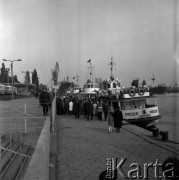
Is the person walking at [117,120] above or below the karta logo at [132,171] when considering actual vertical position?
above

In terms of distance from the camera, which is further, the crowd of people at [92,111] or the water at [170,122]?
the water at [170,122]

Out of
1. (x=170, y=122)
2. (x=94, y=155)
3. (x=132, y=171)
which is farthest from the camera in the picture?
(x=170, y=122)

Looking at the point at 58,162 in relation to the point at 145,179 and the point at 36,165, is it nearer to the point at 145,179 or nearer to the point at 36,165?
the point at 145,179

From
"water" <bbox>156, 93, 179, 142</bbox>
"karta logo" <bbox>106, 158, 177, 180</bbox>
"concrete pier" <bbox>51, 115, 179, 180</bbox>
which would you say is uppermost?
"karta logo" <bbox>106, 158, 177, 180</bbox>

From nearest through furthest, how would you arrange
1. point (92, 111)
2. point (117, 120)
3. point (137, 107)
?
point (117, 120) < point (92, 111) < point (137, 107)

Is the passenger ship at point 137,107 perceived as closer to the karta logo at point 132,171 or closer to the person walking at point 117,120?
the person walking at point 117,120

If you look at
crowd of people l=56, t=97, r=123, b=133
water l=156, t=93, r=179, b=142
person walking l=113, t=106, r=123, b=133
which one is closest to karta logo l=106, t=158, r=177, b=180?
crowd of people l=56, t=97, r=123, b=133

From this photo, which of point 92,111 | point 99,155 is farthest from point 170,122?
point 99,155

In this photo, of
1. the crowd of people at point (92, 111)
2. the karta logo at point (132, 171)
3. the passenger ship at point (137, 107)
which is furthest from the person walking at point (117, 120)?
the passenger ship at point (137, 107)

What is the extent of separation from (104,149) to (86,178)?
318cm

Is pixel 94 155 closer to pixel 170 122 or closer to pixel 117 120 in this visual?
pixel 117 120

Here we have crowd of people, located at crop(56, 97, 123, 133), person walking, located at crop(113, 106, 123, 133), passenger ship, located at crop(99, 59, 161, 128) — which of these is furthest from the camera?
passenger ship, located at crop(99, 59, 161, 128)

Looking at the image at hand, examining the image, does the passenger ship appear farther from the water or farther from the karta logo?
the karta logo

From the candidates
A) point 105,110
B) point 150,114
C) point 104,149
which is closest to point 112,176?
point 104,149
